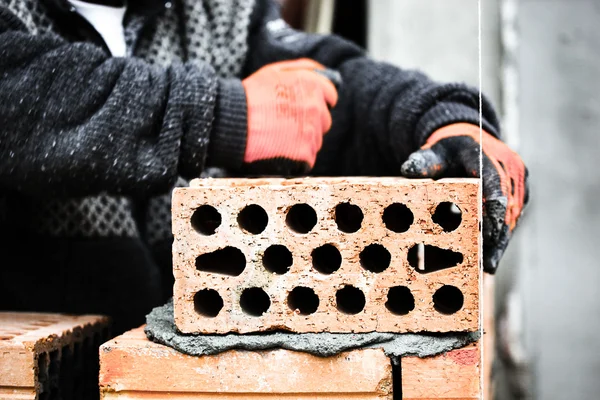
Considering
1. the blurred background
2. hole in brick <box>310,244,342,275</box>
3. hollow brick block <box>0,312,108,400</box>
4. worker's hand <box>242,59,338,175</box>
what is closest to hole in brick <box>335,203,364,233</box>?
hole in brick <box>310,244,342,275</box>

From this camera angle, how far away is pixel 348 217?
1.17 meters

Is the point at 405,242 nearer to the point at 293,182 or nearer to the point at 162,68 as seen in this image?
the point at 293,182

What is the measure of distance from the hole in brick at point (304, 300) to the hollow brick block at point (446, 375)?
175 millimetres

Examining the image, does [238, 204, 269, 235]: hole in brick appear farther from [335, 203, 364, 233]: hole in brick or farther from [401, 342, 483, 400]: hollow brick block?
[401, 342, 483, 400]: hollow brick block

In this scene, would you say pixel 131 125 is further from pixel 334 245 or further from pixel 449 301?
pixel 449 301

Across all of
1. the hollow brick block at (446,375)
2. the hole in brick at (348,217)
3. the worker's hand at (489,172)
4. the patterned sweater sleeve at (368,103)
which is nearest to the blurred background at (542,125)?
the patterned sweater sleeve at (368,103)

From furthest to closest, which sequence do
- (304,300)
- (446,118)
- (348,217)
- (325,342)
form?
(446,118)
(348,217)
(304,300)
(325,342)

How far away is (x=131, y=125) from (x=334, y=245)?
46cm

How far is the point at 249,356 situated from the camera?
3.20ft

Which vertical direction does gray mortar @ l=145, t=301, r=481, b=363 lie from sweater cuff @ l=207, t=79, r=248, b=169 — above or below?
below

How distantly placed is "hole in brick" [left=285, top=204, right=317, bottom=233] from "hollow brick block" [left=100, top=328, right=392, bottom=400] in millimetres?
204

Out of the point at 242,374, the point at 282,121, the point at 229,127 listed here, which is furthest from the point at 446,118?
the point at 242,374

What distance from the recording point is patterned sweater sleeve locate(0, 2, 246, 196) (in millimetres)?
1146

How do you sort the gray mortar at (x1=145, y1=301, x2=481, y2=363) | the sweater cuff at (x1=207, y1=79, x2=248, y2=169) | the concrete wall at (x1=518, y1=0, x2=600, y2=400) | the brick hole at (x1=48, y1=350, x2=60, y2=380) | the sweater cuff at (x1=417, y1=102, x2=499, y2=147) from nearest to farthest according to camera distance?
the gray mortar at (x1=145, y1=301, x2=481, y2=363) → the brick hole at (x1=48, y1=350, x2=60, y2=380) → the sweater cuff at (x1=207, y1=79, x2=248, y2=169) → the sweater cuff at (x1=417, y1=102, x2=499, y2=147) → the concrete wall at (x1=518, y1=0, x2=600, y2=400)
